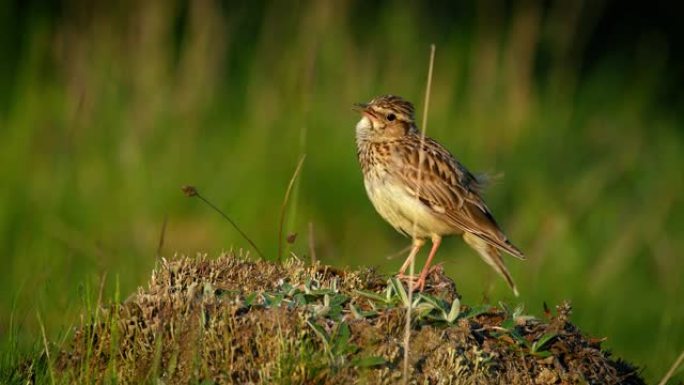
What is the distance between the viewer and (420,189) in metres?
7.23

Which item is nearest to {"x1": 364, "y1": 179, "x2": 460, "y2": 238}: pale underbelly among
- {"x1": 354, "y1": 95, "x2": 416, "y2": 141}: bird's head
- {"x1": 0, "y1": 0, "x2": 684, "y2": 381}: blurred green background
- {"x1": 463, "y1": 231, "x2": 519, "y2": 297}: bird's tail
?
{"x1": 463, "y1": 231, "x2": 519, "y2": 297}: bird's tail

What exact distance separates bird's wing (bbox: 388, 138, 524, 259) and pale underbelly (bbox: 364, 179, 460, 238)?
0.15 ft

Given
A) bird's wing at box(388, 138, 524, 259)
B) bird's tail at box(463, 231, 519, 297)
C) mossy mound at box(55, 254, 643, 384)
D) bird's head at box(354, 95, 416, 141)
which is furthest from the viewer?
bird's head at box(354, 95, 416, 141)

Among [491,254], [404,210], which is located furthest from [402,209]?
[491,254]

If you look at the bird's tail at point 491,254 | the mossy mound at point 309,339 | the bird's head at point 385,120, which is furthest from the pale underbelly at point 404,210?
the mossy mound at point 309,339

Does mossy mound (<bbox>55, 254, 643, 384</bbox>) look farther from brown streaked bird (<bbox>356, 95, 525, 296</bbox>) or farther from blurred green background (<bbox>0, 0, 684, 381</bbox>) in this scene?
blurred green background (<bbox>0, 0, 684, 381</bbox>)

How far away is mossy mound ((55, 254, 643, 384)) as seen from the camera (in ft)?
15.9

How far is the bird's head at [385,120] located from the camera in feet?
25.1

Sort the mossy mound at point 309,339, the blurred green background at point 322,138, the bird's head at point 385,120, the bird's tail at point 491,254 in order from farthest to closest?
the blurred green background at point 322,138, the bird's head at point 385,120, the bird's tail at point 491,254, the mossy mound at point 309,339

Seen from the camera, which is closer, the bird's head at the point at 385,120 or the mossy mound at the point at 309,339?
the mossy mound at the point at 309,339

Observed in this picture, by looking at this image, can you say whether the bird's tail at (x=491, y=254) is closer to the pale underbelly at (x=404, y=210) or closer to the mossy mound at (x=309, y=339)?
the pale underbelly at (x=404, y=210)

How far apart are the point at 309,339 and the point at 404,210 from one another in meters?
2.30

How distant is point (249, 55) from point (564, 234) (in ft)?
11.9

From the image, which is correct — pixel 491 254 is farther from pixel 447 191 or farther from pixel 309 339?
pixel 309 339
